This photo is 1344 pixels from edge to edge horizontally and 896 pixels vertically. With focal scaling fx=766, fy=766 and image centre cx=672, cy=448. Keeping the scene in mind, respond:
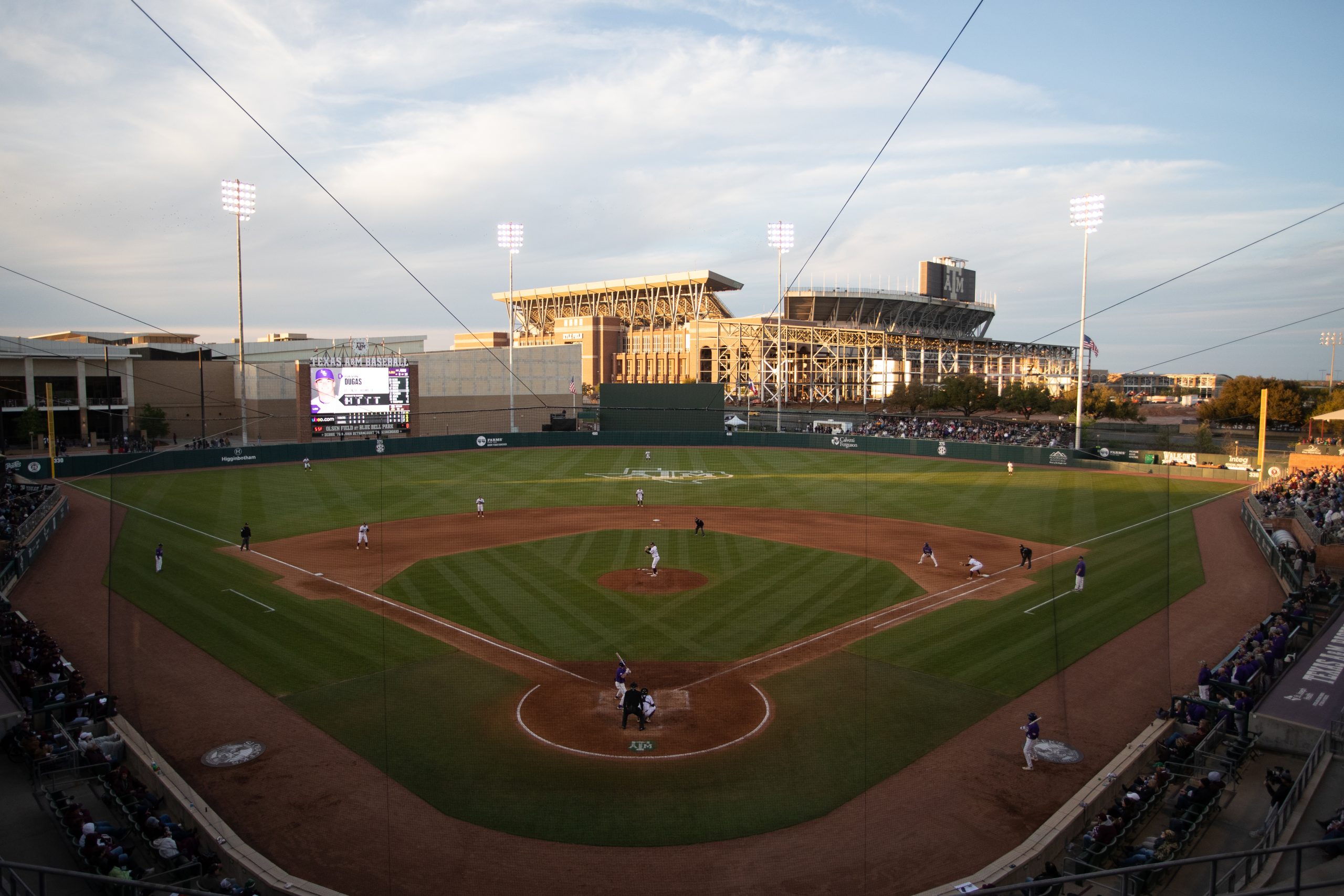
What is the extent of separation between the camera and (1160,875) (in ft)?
26.9

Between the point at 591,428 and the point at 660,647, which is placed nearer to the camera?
the point at 660,647

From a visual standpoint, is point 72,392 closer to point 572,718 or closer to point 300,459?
point 300,459

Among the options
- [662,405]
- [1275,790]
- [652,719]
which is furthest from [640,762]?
[662,405]

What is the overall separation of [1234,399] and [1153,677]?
47.4 metres

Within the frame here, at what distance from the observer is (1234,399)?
51.7m

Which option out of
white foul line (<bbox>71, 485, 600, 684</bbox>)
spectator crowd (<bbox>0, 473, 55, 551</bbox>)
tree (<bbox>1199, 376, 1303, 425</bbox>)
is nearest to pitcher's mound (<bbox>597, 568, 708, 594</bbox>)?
white foul line (<bbox>71, 485, 600, 684</bbox>)

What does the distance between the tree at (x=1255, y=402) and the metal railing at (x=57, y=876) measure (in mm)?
55321

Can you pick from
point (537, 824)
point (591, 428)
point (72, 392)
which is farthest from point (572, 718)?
point (72, 392)

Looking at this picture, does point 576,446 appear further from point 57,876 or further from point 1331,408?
point 1331,408

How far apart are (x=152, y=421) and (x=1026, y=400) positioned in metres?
63.0

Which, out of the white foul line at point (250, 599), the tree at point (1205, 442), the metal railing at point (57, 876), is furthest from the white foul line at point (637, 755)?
the tree at point (1205, 442)

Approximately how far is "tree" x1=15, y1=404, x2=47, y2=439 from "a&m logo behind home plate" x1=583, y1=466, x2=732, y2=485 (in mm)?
30681

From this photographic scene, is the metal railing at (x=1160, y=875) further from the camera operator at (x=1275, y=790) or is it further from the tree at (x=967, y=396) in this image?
the tree at (x=967, y=396)

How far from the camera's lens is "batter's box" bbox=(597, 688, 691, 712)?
13.3m
